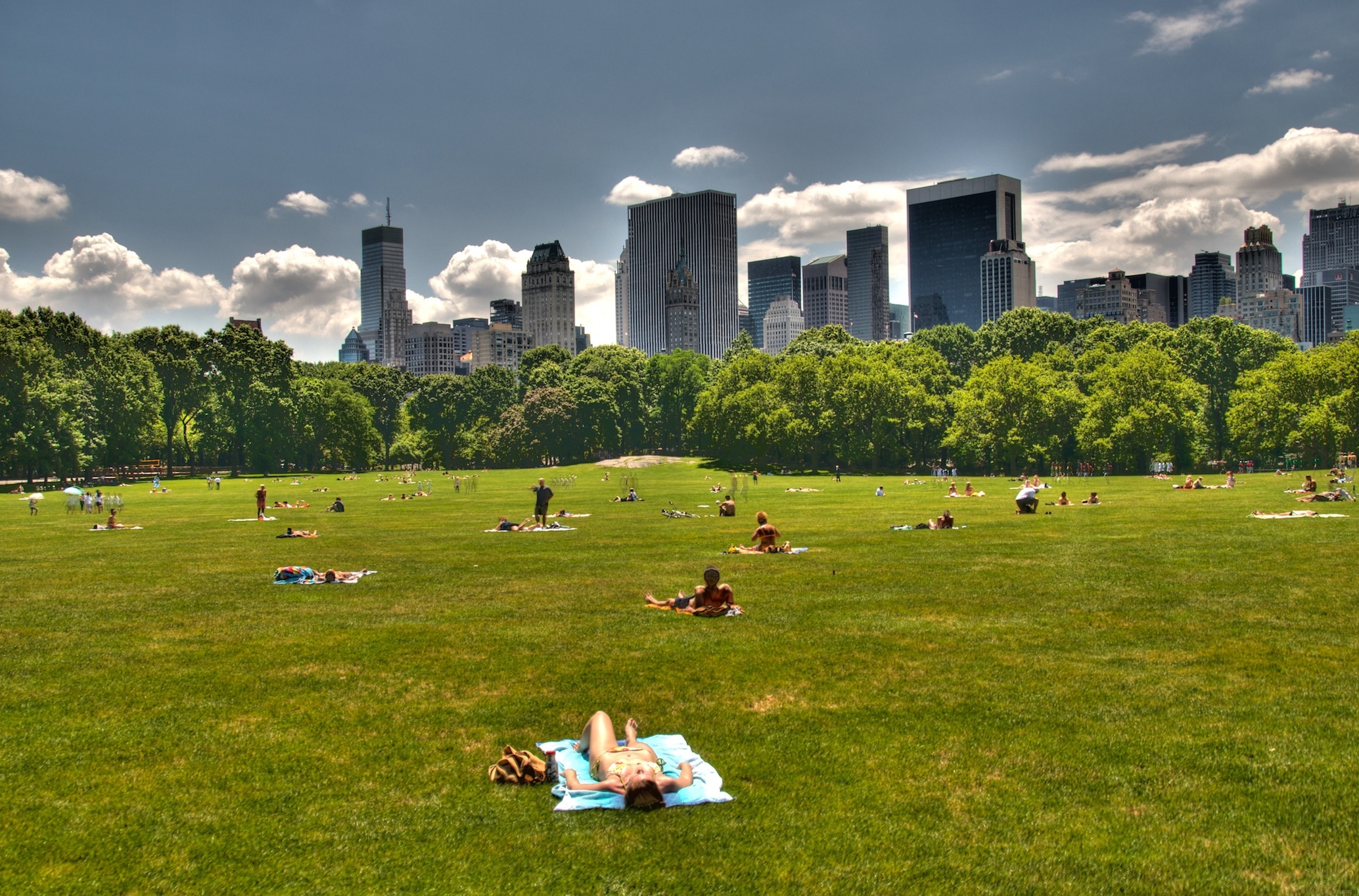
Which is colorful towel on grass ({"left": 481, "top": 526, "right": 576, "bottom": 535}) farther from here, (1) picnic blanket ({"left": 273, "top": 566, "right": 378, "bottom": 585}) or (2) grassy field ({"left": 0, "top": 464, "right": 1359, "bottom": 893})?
(1) picnic blanket ({"left": 273, "top": 566, "right": 378, "bottom": 585})

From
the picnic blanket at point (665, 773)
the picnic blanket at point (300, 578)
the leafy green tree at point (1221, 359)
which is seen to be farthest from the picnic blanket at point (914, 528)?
the leafy green tree at point (1221, 359)

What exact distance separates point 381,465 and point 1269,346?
117 m

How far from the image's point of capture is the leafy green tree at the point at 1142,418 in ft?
270

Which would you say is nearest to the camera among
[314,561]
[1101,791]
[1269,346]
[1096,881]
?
[1096,881]

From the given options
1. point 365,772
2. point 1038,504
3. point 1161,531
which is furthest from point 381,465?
point 365,772

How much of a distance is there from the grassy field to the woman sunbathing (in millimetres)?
224

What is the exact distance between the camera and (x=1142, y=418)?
267ft

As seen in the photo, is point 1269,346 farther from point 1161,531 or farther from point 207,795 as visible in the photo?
point 207,795

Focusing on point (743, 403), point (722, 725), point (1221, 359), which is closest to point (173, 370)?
point (743, 403)

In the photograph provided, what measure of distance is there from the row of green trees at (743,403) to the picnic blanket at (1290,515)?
173ft

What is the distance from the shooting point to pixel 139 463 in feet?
358

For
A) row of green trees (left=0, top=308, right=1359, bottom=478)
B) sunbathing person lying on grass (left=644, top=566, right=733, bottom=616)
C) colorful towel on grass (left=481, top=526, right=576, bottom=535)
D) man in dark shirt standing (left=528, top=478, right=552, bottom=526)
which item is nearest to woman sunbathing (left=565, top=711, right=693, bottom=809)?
sunbathing person lying on grass (left=644, top=566, right=733, bottom=616)

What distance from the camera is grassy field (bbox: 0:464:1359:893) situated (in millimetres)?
7484

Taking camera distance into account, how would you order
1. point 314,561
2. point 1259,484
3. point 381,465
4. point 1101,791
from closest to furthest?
point 1101,791 < point 314,561 < point 1259,484 < point 381,465
